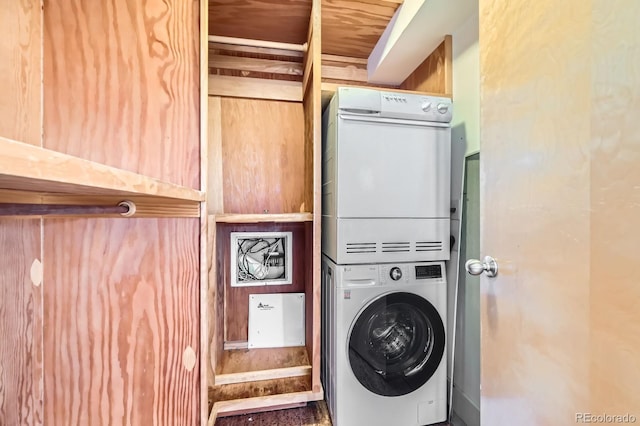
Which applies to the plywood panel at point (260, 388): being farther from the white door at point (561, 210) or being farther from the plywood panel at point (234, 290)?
the white door at point (561, 210)

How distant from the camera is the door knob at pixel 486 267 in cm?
79

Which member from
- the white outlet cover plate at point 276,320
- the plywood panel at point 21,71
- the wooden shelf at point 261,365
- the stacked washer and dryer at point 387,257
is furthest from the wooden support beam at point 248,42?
the wooden shelf at point 261,365

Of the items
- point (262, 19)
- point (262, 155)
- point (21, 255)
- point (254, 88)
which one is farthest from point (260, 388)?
point (262, 19)

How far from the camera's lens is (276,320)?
179 centimetres

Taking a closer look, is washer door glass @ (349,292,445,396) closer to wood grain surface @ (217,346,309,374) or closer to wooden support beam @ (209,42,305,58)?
wood grain surface @ (217,346,309,374)

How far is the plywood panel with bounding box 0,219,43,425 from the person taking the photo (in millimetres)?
789

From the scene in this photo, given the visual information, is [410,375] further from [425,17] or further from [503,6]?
[425,17]

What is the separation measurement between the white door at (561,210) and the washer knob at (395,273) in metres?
0.55

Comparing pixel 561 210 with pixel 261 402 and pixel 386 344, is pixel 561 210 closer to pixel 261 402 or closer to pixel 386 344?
pixel 386 344

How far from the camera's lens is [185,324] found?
3.30 ft

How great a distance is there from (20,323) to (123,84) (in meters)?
0.87

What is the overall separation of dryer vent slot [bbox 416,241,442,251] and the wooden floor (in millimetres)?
972

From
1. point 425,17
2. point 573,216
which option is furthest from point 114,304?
point 425,17

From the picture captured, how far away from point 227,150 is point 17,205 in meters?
1.17
